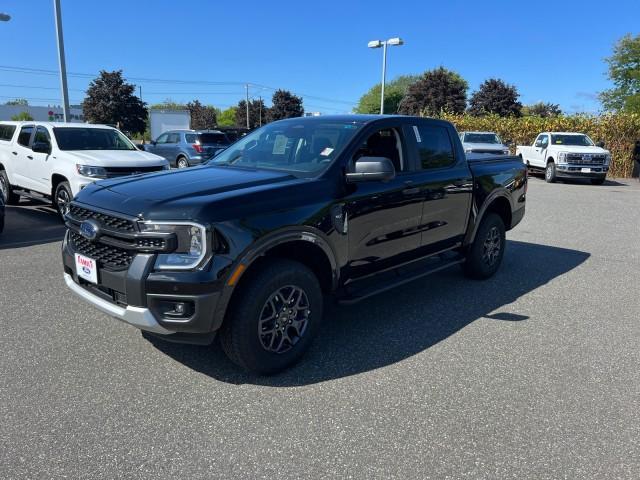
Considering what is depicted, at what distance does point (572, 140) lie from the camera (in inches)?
746

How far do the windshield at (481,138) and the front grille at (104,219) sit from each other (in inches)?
780

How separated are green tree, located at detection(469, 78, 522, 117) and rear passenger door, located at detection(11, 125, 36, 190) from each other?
46718 millimetres

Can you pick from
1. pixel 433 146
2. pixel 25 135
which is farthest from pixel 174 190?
pixel 25 135

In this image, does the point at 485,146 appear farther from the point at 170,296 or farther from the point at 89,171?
the point at 170,296

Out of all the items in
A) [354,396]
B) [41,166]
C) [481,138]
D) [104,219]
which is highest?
[481,138]

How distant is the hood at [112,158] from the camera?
26.5 ft

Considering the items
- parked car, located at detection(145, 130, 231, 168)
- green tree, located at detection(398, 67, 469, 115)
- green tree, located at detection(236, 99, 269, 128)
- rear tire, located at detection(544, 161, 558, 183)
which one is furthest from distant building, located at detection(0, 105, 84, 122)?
rear tire, located at detection(544, 161, 558, 183)

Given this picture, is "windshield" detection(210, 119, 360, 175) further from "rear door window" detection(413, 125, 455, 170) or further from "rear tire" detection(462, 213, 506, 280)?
"rear tire" detection(462, 213, 506, 280)

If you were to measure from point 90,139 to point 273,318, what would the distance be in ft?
24.3

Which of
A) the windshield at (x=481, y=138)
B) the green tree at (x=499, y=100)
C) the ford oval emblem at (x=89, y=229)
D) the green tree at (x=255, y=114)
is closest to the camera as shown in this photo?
the ford oval emblem at (x=89, y=229)

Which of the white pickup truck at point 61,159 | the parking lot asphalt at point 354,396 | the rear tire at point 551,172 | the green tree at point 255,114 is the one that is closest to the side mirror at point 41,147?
the white pickup truck at point 61,159

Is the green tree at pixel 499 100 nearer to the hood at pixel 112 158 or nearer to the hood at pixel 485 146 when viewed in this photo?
the hood at pixel 485 146

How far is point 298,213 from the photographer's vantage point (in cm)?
337

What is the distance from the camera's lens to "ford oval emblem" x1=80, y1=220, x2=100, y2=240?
3.20 metres
